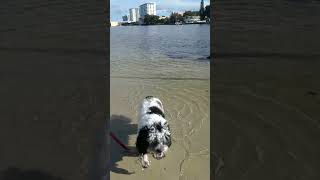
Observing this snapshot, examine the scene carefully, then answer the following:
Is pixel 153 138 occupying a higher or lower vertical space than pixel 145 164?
higher

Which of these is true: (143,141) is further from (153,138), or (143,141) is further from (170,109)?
(170,109)

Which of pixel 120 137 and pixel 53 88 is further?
pixel 120 137

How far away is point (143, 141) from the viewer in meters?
6.13

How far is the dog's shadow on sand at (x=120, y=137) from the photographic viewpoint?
6300 millimetres

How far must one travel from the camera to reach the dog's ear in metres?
6.11

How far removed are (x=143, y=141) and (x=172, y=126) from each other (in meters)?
2.25

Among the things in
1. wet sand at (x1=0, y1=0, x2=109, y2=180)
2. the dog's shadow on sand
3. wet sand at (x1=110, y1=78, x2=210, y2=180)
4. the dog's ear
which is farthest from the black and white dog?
wet sand at (x1=0, y1=0, x2=109, y2=180)
